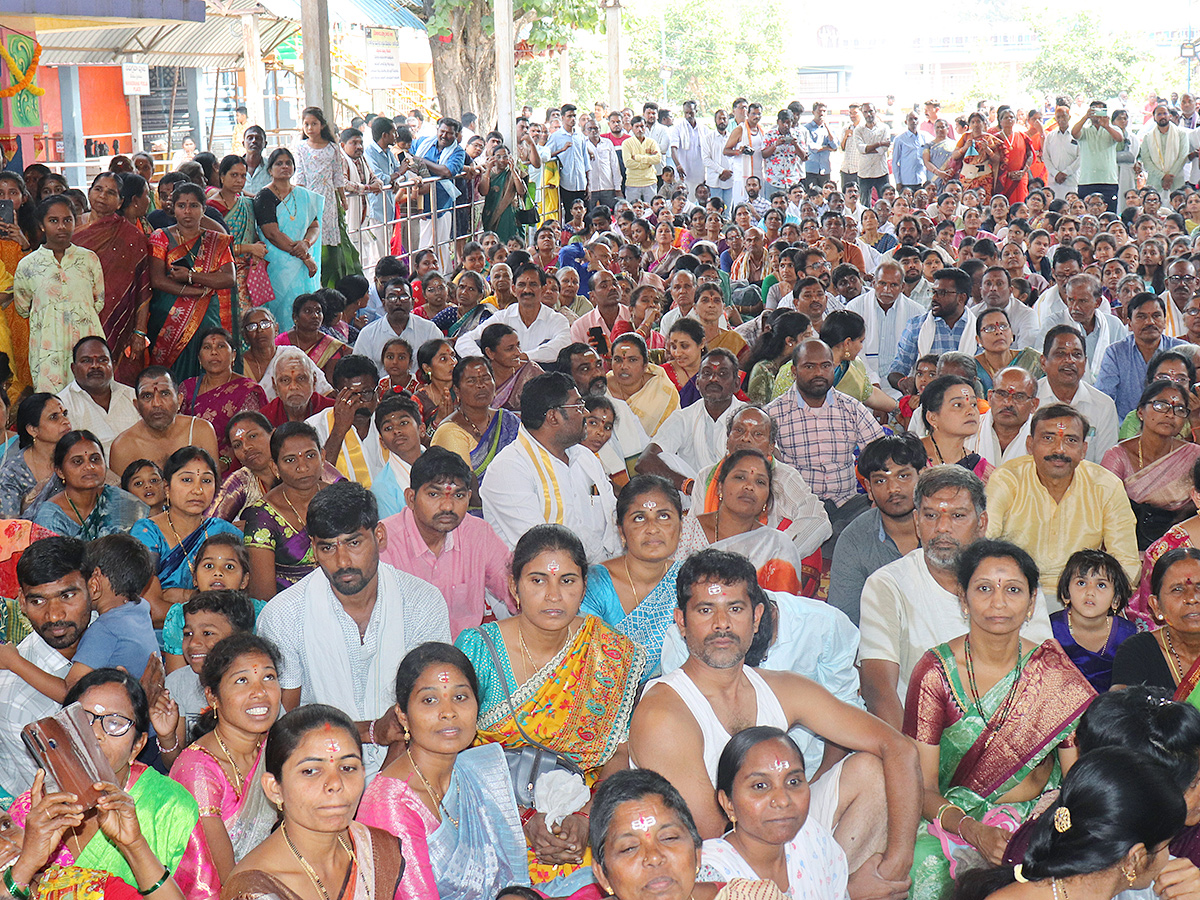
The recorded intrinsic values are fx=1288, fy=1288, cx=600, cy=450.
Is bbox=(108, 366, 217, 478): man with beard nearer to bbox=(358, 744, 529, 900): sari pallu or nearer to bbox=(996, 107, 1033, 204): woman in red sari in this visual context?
bbox=(358, 744, 529, 900): sari pallu

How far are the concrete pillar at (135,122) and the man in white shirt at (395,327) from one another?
39.7 ft

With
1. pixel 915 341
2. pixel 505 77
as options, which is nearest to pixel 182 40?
pixel 505 77

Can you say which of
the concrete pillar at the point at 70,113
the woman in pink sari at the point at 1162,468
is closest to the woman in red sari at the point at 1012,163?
the woman in pink sari at the point at 1162,468

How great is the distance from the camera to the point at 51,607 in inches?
136

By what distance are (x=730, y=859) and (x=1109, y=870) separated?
746 millimetres

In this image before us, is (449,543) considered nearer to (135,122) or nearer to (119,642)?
(119,642)

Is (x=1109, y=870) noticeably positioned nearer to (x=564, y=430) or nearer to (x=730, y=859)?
(x=730, y=859)

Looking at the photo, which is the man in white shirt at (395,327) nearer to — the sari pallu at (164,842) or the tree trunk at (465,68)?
the sari pallu at (164,842)

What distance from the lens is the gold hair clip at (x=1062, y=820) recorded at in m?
2.41

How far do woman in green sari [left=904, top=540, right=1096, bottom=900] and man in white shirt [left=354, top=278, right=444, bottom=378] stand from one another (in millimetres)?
4418

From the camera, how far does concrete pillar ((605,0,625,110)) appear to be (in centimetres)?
2081

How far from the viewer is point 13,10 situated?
7.48 meters

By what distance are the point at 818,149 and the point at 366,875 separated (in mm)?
15986

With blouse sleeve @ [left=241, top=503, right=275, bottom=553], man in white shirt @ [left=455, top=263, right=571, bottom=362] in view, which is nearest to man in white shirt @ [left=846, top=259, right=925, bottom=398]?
man in white shirt @ [left=455, top=263, right=571, bottom=362]
